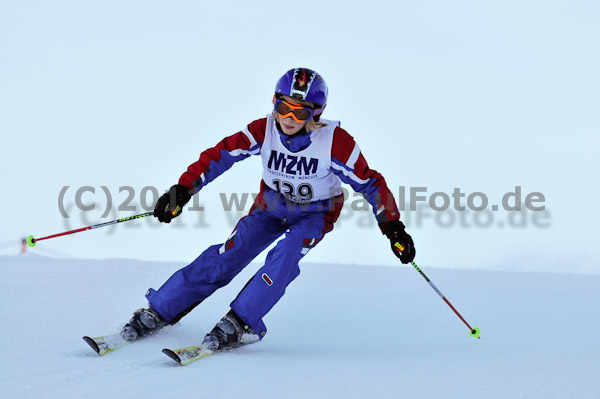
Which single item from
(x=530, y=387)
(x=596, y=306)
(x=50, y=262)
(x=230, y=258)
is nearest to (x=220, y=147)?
(x=230, y=258)

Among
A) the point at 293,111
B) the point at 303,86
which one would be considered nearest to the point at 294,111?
the point at 293,111

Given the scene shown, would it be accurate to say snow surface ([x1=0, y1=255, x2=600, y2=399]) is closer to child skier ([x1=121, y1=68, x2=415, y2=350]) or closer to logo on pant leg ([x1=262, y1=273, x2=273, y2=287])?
child skier ([x1=121, y1=68, x2=415, y2=350])

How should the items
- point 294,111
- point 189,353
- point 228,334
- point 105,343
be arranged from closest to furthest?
point 189,353 < point 105,343 < point 228,334 < point 294,111

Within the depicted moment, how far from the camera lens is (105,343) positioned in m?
2.81

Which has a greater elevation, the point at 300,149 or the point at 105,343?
the point at 300,149

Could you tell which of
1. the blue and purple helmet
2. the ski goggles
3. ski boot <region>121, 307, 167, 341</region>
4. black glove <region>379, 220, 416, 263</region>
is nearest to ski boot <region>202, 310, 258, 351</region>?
ski boot <region>121, 307, 167, 341</region>

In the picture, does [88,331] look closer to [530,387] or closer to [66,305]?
[66,305]

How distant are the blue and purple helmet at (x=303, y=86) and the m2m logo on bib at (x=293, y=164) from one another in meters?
0.35

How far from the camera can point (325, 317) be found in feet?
13.6

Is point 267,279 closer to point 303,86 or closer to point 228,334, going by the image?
point 228,334

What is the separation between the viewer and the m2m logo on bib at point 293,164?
3430 millimetres

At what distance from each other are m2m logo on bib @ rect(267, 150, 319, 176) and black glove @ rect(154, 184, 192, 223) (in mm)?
604

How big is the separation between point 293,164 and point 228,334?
1.12m

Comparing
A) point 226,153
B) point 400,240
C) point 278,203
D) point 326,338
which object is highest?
point 226,153
